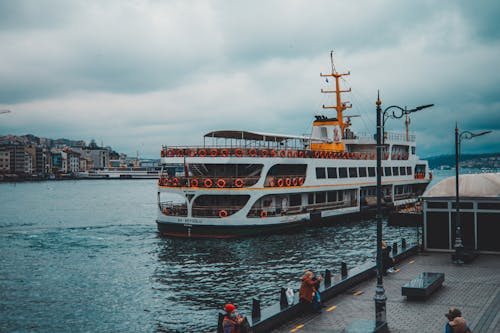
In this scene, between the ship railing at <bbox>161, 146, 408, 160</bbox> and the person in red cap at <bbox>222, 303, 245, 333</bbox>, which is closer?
the person in red cap at <bbox>222, 303, 245, 333</bbox>

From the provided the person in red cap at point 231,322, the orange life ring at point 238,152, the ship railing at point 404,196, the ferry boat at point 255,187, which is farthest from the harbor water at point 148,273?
the ship railing at point 404,196

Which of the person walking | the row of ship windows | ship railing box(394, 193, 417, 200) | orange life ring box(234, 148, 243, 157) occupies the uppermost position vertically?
orange life ring box(234, 148, 243, 157)

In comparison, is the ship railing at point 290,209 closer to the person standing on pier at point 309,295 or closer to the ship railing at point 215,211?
the ship railing at point 215,211

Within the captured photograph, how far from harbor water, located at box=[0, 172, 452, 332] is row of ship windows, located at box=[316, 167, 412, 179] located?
16.8ft

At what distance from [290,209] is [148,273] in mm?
18478

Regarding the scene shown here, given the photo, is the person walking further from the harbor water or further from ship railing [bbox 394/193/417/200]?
ship railing [bbox 394/193/417/200]

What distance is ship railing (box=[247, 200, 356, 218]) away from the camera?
42094 millimetres

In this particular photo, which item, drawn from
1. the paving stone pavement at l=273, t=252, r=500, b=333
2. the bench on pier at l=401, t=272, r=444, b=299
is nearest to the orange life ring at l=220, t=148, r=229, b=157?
the paving stone pavement at l=273, t=252, r=500, b=333

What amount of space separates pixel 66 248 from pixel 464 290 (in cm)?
3062

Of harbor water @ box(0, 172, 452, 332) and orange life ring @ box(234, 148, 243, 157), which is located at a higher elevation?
orange life ring @ box(234, 148, 243, 157)

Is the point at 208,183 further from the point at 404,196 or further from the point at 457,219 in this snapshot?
the point at 404,196

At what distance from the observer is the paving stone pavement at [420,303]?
16297 millimetres

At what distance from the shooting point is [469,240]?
2836cm

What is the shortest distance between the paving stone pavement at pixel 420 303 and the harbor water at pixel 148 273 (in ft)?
16.5
